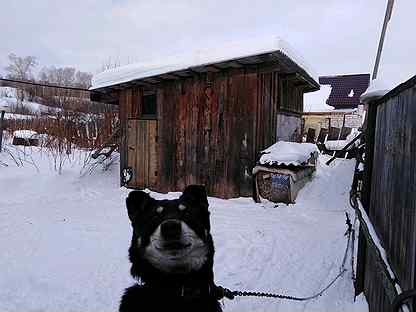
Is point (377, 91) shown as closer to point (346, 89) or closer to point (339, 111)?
point (339, 111)

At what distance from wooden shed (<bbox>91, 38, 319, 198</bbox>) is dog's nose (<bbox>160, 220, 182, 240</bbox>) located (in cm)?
670

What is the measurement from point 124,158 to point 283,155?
18.2 ft

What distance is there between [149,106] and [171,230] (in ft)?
31.9

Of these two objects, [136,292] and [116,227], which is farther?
[116,227]

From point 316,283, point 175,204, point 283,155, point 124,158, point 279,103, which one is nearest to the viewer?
point 175,204

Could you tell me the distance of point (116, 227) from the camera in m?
6.99

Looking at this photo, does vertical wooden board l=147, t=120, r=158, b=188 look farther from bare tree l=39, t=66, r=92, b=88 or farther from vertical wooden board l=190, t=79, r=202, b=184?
bare tree l=39, t=66, r=92, b=88

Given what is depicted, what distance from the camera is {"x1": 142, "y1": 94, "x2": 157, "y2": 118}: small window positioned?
11430 millimetres

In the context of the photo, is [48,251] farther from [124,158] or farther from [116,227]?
[124,158]

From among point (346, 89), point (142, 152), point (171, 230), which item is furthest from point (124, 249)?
point (346, 89)

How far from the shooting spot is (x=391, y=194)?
2.58 m

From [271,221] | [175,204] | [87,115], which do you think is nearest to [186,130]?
[271,221]

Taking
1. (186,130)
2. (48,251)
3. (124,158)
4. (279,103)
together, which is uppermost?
(279,103)

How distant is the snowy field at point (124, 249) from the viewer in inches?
157
